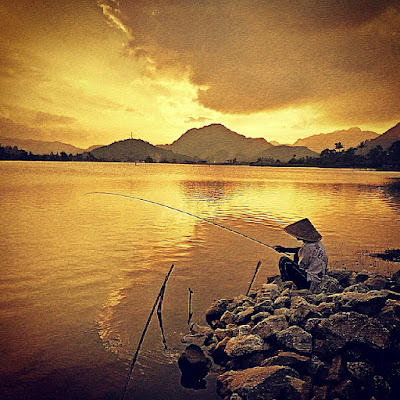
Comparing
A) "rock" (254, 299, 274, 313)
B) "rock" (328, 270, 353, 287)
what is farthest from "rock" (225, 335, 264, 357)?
"rock" (328, 270, 353, 287)

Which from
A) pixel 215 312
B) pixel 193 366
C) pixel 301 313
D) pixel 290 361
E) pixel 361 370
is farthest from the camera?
pixel 215 312

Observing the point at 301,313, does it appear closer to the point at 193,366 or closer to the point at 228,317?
the point at 228,317

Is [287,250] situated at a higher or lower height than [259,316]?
higher

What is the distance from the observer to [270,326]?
564 cm

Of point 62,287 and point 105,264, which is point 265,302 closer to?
point 62,287

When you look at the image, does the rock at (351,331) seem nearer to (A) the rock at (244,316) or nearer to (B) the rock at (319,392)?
(B) the rock at (319,392)

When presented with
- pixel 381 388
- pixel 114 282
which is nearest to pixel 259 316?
pixel 381 388

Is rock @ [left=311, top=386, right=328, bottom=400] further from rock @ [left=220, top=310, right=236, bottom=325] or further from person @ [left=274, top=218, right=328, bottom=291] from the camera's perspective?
person @ [left=274, top=218, right=328, bottom=291]

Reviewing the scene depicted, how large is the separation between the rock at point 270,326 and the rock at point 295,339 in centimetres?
14

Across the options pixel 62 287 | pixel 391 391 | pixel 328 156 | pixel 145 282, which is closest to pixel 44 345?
pixel 62 287

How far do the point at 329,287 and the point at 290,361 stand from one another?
107 inches

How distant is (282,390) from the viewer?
4.63 metres

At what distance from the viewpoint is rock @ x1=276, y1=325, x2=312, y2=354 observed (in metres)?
5.15

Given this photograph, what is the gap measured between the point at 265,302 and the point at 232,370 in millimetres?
1683
